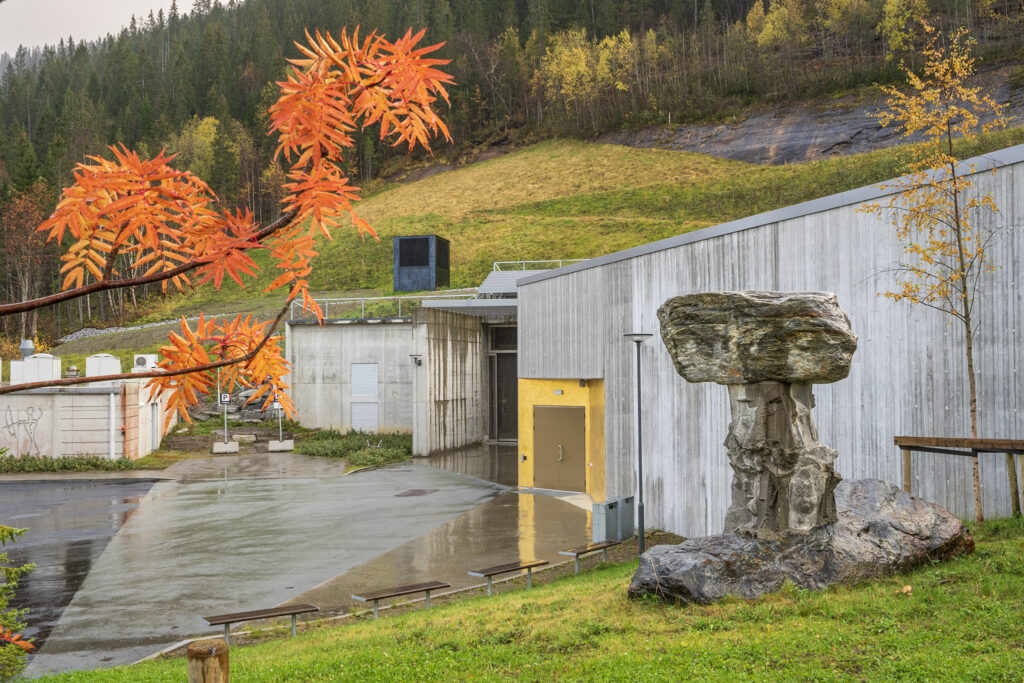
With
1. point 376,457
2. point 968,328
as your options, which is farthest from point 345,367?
point 968,328

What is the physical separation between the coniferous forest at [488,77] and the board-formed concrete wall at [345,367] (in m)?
28.5

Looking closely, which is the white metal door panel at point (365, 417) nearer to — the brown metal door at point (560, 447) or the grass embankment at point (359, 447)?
the grass embankment at point (359, 447)

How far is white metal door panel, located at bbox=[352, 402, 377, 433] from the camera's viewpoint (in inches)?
1347

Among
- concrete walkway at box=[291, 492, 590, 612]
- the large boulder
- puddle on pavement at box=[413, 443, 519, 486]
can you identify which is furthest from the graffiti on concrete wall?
the large boulder

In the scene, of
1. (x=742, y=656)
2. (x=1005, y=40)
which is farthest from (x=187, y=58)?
(x=742, y=656)

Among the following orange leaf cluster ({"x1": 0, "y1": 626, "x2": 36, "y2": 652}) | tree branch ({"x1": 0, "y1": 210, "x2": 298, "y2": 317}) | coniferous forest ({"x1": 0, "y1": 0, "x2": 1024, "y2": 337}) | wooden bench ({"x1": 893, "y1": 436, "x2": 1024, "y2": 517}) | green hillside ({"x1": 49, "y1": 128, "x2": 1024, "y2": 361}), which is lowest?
orange leaf cluster ({"x1": 0, "y1": 626, "x2": 36, "y2": 652})

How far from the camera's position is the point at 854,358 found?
39.1 feet

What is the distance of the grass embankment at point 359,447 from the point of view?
28.7 m

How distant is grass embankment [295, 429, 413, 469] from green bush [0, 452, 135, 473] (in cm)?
685

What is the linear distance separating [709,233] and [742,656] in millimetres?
10097

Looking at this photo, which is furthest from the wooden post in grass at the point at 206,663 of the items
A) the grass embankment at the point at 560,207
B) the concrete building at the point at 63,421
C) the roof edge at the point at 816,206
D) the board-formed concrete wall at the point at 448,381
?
the grass embankment at the point at 560,207

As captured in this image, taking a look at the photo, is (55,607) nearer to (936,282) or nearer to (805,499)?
(805,499)

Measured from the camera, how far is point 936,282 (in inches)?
426

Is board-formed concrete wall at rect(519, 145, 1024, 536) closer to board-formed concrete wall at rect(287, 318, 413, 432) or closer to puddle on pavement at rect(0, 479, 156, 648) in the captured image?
puddle on pavement at rect(0, 479, 156, 648)
